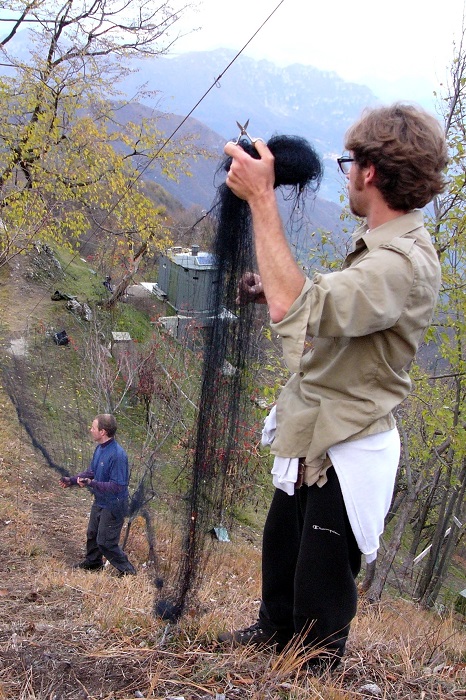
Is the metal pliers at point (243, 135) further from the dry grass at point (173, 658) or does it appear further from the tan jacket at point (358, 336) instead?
the dry grass at point (173, 658)

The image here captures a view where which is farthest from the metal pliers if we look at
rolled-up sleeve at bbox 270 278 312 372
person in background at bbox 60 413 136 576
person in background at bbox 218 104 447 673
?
person in background at bbox 60 413 136 576

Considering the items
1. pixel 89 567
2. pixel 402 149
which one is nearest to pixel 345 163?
pixel 402 149

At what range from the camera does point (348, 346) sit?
59.2 inches

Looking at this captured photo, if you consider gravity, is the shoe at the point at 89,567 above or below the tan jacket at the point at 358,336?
below

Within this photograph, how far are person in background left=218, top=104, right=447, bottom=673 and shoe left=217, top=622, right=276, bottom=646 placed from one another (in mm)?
214

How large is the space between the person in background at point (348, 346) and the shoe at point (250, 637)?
21cm

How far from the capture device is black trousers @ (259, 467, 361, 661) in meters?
1.63

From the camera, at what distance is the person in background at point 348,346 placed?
133 cm

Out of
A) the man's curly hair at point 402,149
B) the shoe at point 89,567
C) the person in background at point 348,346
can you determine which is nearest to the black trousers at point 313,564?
the person in background at point 348,346

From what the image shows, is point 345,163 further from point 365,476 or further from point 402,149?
point 365,476

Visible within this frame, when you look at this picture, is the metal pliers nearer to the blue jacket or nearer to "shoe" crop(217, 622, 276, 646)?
"shoe" crop(217, 622, 276, 646)

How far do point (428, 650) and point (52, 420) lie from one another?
957cm

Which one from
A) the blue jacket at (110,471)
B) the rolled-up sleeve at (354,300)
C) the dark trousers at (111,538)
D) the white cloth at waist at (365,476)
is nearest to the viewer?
the rolled-up sleeve at (354,300)

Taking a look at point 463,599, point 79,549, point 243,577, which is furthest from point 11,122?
point 463,599
